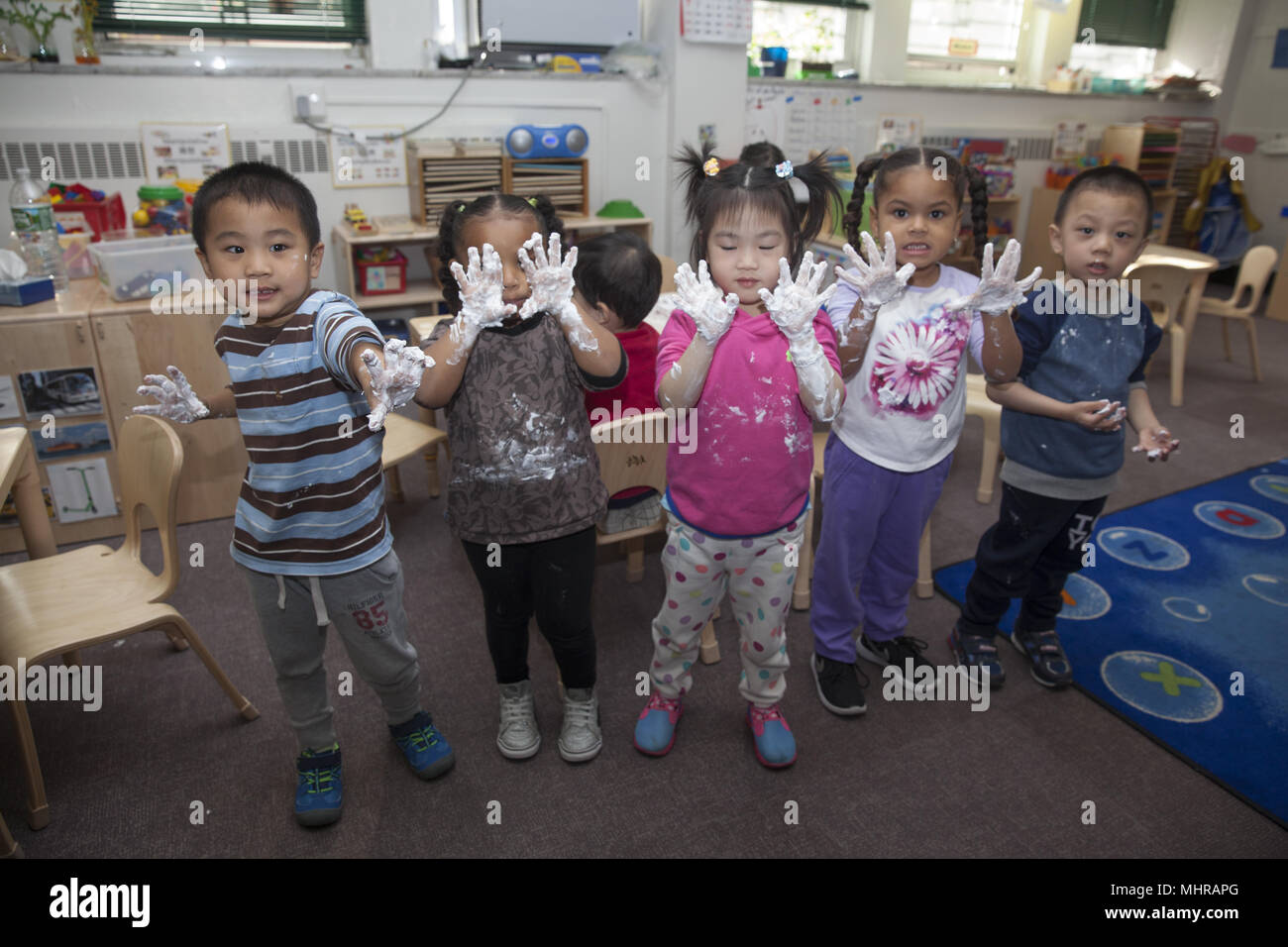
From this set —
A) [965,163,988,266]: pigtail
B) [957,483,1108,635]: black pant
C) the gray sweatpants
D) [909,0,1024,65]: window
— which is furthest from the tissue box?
[909,0,1024,65]: window

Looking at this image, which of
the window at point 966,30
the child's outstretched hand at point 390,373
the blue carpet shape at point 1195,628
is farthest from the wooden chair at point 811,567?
the window at point 966,30

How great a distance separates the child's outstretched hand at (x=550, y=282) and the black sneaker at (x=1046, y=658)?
1.43m

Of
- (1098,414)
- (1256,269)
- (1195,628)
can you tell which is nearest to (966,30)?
(1256,269)

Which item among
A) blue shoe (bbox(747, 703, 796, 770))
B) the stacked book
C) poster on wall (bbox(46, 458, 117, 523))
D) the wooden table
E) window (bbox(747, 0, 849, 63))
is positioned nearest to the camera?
blue shoe (bbox(747, 703, 796, 770))

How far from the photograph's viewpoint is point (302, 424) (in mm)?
1306

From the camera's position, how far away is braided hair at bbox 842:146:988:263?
4.94 ft

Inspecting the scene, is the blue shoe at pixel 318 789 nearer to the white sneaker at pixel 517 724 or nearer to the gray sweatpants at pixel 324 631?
the gray sweatpants at pixel 324 631

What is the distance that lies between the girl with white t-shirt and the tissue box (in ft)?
7.53

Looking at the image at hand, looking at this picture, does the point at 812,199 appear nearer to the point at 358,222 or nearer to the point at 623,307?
the point at 623,307

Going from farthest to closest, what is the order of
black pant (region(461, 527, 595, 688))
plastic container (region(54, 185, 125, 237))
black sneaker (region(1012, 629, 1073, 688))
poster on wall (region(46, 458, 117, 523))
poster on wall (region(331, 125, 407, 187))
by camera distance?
1. poster on wall (region(331, 125, 407, 187))
2. plastic container (region(54, 185, 125, 237))
3. poster on wall (region(46, 458, 117, 523))
4. black sneaker (region(1012, 629, 1073, 688))
5. black pant (region(461, 527, 595, 688))

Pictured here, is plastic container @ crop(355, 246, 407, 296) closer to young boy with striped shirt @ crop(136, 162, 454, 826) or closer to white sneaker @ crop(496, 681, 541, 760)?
young boy with striped shirt @ crop(136, 162, 454, 826)
